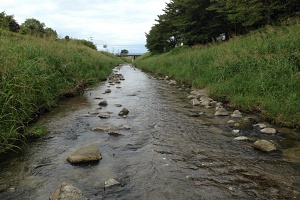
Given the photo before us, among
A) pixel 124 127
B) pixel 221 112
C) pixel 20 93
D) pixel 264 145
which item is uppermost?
A: pixel 20 93

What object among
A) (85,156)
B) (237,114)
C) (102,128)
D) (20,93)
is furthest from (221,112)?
(20,93)

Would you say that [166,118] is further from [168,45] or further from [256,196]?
[168,45]

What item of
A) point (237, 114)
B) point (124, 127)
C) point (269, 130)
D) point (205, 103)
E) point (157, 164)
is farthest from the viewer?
point (205, 103)

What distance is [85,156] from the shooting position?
Result: 484cm

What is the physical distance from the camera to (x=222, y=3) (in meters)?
21.3

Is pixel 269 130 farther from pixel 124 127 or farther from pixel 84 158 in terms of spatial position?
pixel 84 158

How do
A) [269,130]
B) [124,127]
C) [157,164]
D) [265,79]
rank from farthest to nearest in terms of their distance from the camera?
[265,79] → [124,127] → [269,130] → [157,164]

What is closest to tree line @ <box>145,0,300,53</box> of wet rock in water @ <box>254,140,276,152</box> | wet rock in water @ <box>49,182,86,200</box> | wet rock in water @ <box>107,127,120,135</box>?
wet rock in water @ <box>254,140,276,152</box>

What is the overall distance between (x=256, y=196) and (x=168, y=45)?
3953 cm

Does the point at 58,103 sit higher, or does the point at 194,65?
the point at 194,65

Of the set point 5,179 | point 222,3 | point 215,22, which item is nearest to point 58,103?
point 5,179

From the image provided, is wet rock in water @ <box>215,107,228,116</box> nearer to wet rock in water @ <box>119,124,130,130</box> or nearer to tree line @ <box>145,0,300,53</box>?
wet rock in water @ <box>119,124,130,130</box>

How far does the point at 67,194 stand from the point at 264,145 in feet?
13.4

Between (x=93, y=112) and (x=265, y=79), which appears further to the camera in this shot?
(x=265, y=79)
